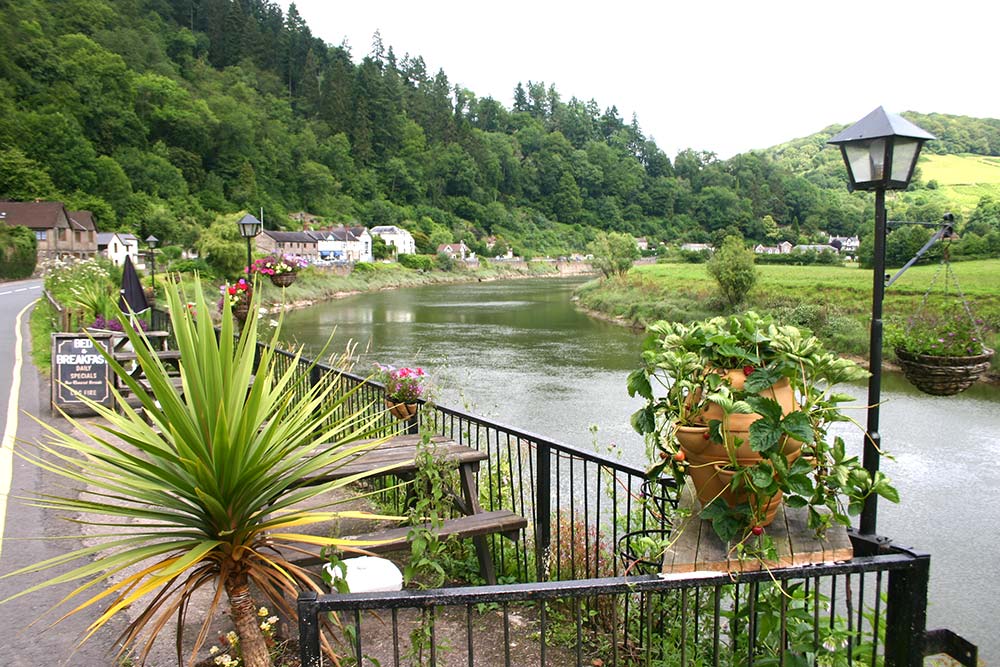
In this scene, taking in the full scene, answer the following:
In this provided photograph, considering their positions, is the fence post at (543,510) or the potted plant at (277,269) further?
the potted plant at (277,269)

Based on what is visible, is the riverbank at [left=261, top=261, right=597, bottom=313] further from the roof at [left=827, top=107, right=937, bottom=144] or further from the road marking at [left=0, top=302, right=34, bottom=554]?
the roof at [left=827, top=107, right=937, bottom=144]

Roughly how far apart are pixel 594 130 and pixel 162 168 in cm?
11620

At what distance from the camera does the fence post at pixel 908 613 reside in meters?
2.17

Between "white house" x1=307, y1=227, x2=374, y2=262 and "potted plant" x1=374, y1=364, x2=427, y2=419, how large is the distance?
77796 mm

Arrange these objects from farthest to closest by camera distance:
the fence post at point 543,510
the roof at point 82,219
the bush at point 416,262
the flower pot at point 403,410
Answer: the bush at point 416,262, the roof at point 82,219, the flower pot at point 403,410, the fence post at point 543,510

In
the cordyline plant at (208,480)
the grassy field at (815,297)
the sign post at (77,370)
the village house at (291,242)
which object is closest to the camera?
the cordyline plant at (208,480)

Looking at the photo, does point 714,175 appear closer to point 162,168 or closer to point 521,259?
point 521,259

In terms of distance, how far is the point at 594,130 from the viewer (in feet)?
561

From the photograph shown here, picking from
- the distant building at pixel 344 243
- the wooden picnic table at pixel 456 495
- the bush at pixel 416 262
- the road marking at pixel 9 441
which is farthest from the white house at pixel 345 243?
the wooden picnic table at pixel 456 495

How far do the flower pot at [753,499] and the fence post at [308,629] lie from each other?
1.30 metres

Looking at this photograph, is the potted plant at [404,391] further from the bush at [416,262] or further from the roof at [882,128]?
the bush at [416,262]

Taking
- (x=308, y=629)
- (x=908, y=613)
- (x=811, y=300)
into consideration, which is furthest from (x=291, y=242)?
(x=908, y=613)

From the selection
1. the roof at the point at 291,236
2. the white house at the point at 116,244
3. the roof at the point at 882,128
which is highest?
the roof at the point at 291,236

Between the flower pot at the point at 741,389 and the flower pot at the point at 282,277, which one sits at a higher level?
the flower pot at the point at 282,277
